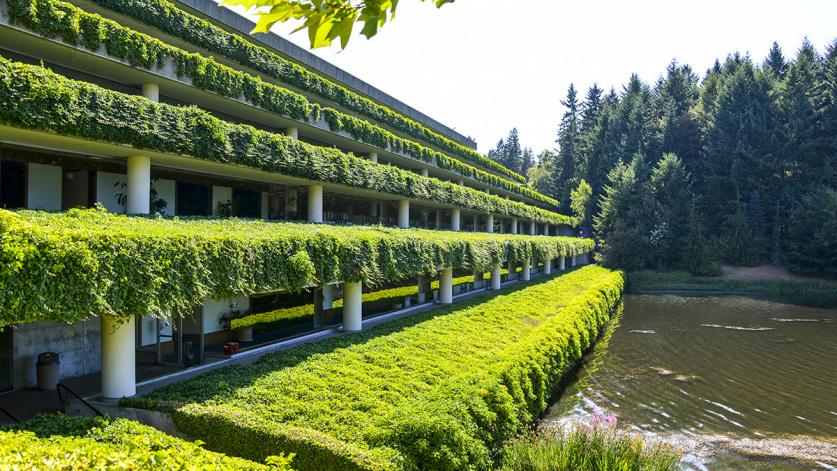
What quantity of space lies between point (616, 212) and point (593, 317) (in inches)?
1613

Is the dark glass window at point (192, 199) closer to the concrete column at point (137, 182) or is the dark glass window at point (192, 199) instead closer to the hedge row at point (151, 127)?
the hedge row at point (151, 127)

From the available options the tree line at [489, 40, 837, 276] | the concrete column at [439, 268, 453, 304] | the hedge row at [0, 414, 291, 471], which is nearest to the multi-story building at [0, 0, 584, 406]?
the hedge row at [0, 414, 291, 471]

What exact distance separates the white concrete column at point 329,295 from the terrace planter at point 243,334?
4.33m

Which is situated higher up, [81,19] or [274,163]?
[81,19]

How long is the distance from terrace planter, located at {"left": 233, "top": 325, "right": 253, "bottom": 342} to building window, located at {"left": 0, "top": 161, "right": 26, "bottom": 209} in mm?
7740

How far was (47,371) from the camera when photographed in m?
14.8

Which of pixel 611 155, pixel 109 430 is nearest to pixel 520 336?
pixel 109 430

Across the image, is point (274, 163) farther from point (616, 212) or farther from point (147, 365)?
A: point (616, 212)

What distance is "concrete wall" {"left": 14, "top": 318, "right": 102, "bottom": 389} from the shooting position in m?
14.7

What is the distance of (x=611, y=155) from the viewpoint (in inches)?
3324

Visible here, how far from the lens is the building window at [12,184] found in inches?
586

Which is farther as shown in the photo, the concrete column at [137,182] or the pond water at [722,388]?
the concrete column at [137,182]

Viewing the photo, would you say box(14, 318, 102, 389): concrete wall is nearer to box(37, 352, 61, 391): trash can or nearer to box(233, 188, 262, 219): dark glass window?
box(37, 352, 61, 391): trash can

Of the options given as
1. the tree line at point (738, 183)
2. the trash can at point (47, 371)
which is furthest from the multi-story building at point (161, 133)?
the tree line at point (738, 183)
